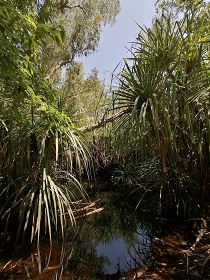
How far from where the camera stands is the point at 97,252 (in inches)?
107

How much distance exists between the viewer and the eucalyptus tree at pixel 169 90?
7.39 feet

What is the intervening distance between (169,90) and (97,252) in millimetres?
1953

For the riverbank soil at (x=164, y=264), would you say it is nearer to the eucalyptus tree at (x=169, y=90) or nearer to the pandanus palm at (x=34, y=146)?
the pandanus palm at (x=34, y=146)

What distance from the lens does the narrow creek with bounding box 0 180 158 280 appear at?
7.17 feet

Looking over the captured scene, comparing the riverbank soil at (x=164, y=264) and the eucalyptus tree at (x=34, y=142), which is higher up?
the eucalyptus tree at (x=34, y=142)

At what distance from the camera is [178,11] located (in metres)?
7.00

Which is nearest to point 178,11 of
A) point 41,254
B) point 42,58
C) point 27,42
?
point 42,58

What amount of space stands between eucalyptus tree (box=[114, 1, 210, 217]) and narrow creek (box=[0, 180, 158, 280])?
3.24 ft

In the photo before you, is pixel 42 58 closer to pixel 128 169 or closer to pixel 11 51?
pixel 128 169

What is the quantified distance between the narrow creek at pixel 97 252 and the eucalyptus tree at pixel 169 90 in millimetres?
986

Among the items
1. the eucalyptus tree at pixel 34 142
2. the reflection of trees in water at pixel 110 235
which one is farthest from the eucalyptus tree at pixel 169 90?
the reflection of trees in water at pixel 110 235

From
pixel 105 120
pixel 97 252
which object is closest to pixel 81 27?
pixel 105 120

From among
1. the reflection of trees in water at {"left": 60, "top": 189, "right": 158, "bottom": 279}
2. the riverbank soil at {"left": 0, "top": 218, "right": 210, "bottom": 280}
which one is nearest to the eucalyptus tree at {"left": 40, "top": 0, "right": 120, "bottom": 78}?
the reflection of trees in water at {"left": 60, "top": 189, "right": 158, "bottom": 279}

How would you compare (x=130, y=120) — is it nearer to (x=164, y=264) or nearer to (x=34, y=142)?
(x=34, y=142)
